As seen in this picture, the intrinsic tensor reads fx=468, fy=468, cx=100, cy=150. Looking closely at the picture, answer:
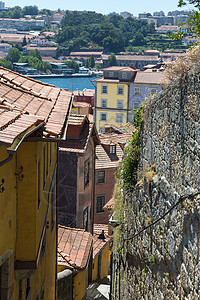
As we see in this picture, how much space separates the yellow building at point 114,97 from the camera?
6006 centimetres

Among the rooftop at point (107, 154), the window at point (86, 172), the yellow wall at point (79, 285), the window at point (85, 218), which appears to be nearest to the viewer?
the yellow wall at point (79, 285)

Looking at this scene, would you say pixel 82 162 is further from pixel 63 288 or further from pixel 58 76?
pixel 58 76

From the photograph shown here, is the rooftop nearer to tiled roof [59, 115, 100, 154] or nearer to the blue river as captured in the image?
tiled roof [59, 115, 100, 154]

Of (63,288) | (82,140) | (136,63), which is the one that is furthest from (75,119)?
(136,63)

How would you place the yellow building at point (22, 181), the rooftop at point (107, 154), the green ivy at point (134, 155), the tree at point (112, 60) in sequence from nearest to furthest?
the yellow building at point (22, 181) < the green ivy at point (134, 155) < the rooftop at point (107, 154) < the tree at point (112, 60)

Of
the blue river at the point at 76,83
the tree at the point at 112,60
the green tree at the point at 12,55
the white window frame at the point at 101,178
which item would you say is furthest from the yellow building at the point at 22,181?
the green tree at the point at 12,55

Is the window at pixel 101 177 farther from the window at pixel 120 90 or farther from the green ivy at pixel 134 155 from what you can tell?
the window at pixel 120 90

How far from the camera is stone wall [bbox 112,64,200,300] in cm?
500

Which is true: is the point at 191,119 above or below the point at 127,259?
above

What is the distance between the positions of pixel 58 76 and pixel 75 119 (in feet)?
527

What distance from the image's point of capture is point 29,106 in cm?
724

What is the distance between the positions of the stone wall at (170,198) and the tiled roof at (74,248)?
505 centimetres

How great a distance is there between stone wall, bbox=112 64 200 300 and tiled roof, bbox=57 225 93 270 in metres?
5.05

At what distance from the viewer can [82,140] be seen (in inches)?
783
